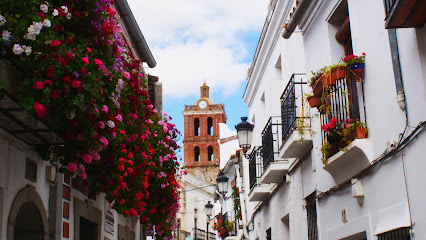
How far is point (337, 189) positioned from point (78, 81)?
413 cm

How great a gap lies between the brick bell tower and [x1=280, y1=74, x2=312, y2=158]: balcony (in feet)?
A: 273

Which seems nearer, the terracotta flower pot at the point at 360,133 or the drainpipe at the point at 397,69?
the drainpipe at the point at 397,69

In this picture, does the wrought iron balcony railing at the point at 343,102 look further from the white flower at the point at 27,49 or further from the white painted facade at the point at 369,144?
the white flower at the point at 27,49

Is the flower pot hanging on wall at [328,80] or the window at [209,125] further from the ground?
the window at [209,125]

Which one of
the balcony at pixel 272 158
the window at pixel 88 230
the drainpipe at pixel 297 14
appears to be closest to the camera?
the drainpipe at pixel 297 14

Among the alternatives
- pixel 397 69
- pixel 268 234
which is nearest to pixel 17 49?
pixel 397 69

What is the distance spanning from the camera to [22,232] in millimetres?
8641

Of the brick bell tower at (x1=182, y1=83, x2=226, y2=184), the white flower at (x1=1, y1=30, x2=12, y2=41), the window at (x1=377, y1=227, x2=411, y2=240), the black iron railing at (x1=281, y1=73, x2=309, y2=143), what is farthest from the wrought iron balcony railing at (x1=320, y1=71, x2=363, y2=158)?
the brick bell tower at (x1=182, y1=83, x2=226, y2=184)

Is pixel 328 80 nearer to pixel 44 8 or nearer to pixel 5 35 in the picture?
pixel 44 8

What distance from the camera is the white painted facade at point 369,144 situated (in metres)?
6.15

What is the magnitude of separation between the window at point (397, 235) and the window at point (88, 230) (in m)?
5.80

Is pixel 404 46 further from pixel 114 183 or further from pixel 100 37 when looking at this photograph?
pixel 114 183

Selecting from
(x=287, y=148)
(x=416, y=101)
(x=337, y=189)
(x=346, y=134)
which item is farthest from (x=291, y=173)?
(x=416, y=101)

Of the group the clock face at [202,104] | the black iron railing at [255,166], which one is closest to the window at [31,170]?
the black iron railing at [255,166]
